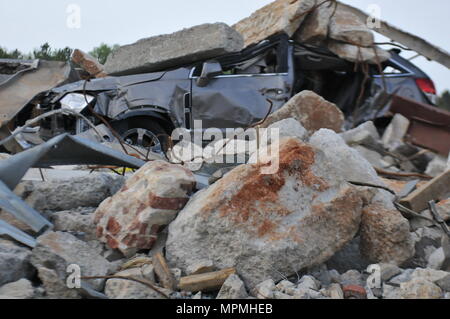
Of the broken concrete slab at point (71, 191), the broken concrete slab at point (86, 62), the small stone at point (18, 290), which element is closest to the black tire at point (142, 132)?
the broken concrete slab at point (71, 191)

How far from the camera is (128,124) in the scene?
6.70m

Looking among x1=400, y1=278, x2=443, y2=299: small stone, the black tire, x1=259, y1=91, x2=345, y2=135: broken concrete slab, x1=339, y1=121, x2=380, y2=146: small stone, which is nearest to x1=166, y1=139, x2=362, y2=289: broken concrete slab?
x1=400, y1=278, x2=443, y2=299: small stone

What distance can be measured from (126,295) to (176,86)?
14.4 feet

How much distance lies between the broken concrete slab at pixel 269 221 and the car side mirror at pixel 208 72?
3.58 metres

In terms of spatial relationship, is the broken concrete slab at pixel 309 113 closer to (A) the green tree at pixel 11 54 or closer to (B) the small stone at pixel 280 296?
(B) the small stone at pixel 280 296

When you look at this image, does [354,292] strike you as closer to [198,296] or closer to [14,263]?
[198,296]

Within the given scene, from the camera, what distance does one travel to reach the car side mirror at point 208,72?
6.55 metres

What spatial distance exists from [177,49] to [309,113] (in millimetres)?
2416

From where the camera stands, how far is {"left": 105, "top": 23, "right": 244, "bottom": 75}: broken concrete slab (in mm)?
6777

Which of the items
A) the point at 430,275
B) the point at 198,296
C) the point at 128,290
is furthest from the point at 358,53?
the point at 128,290

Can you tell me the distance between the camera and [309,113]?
210 inches
